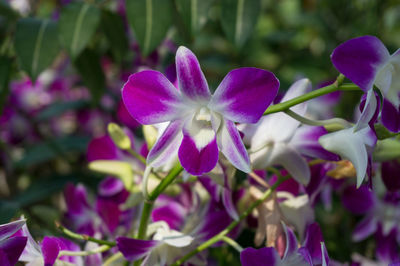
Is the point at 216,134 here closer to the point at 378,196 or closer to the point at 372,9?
the point at 378,196

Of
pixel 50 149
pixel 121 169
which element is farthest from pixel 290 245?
pixel 50 149

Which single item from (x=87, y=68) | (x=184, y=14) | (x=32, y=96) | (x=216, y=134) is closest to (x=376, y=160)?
(x=216, y=134)

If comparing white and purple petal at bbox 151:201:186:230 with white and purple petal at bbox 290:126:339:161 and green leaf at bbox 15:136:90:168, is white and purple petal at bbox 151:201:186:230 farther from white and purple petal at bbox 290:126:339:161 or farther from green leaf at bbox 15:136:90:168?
green leaf at bbox 15:136:90:168

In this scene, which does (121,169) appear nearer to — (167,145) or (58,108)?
(167,145)

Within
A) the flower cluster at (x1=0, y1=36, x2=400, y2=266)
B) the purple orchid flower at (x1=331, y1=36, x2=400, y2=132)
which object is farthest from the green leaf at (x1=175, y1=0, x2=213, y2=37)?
the purple orchid flower at (x1=331, y1=36, x2=400, y2=132)

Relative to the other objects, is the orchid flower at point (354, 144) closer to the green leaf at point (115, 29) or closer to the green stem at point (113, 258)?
the green stem at point (113, 258)

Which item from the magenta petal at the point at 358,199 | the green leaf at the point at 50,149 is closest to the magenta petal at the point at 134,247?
the magenta petal at the point at 358,199
